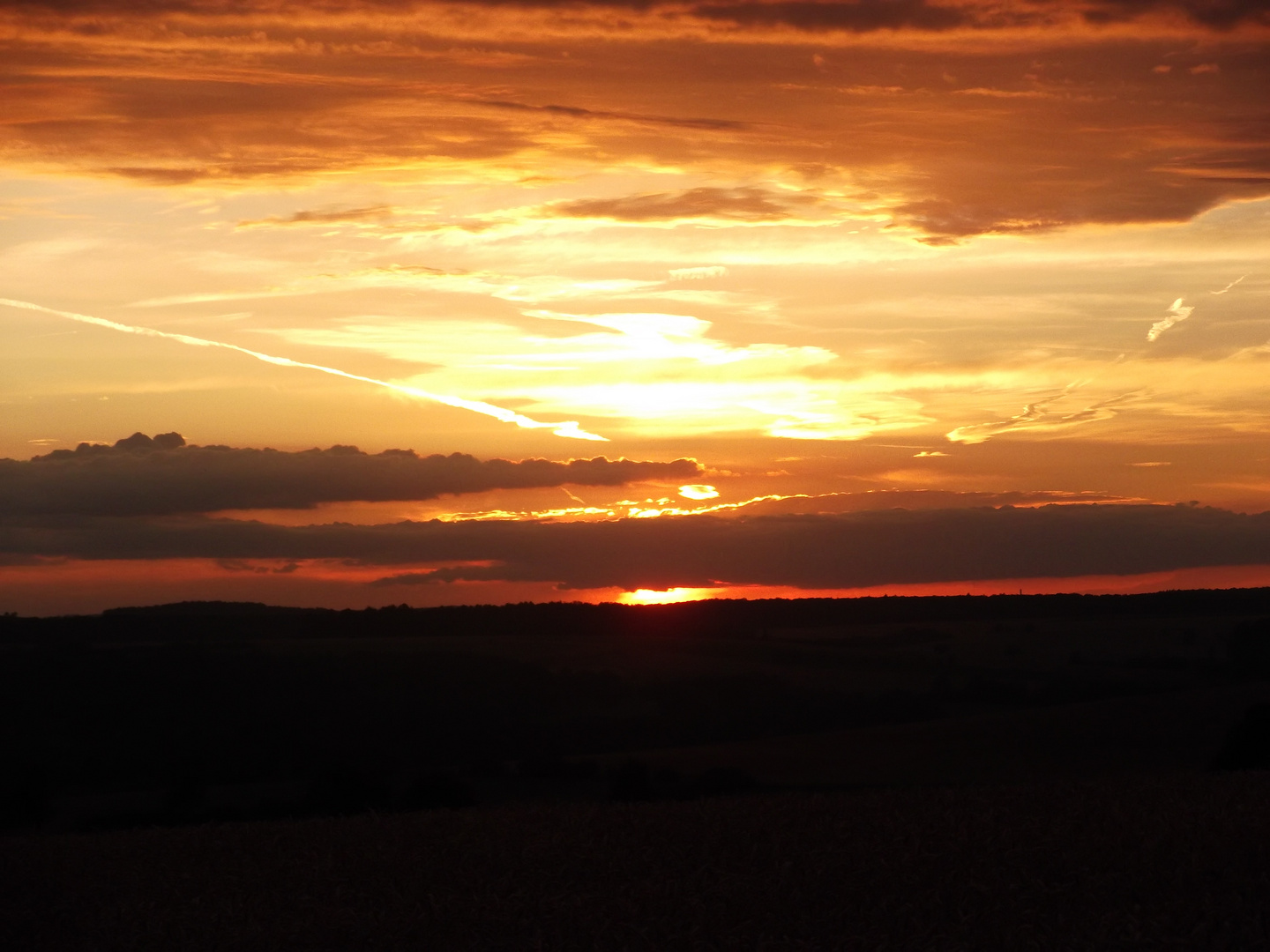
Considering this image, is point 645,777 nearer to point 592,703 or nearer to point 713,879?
point 713,879

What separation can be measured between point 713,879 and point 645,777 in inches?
1191

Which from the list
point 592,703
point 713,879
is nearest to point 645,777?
point 713,879

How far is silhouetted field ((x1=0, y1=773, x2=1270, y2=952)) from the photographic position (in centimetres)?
1080

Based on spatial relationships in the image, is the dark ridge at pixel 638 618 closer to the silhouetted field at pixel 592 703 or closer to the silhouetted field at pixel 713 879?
the silhouetted field at pixel 592 703

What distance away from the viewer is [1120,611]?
12631 cm

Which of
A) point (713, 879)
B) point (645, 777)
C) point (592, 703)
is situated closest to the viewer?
point (713, 879)

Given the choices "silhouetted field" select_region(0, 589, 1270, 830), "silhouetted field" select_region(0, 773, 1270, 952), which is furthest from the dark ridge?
"silhouetted field" select_region(0, 773, 1270, 952)

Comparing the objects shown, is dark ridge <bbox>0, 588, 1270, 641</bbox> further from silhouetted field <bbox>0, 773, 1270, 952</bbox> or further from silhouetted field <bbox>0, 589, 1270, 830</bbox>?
silhouetted field <bbox>0, 773, 1270, 952</bbox>

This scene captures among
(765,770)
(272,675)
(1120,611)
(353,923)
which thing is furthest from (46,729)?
(1120,611)

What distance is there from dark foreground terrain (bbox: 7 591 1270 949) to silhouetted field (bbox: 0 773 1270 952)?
6cm

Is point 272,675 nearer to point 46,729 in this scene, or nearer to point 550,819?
point 46,729

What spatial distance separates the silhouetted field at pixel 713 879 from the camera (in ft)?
35.4

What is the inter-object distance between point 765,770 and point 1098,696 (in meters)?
32.8

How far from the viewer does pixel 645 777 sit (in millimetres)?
42375
